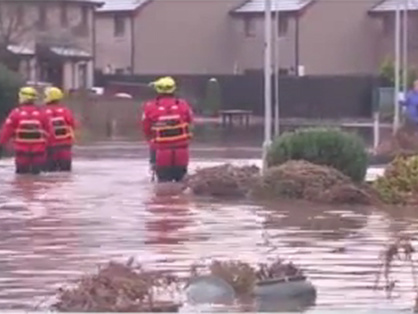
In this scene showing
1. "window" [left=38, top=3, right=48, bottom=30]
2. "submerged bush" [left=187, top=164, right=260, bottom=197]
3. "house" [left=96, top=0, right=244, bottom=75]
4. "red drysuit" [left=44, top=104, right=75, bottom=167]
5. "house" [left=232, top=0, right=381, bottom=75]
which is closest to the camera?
"submerged bush" [left=187, top=164, right=260, bottom=197]

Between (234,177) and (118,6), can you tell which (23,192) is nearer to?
(234,177)

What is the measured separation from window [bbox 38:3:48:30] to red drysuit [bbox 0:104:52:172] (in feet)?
169

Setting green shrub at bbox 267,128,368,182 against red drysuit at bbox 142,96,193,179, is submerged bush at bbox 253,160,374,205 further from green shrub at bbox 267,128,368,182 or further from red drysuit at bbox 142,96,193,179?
red drysuit at bbox 142,96,193,179

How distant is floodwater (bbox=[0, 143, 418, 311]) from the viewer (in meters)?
14.1

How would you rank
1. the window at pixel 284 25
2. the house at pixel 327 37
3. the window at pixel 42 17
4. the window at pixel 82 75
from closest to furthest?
1. the window at pixel 42 17
2. the window at pixel 82 75
3. the house at pixel 327 37
4. the window at pixel 284 25

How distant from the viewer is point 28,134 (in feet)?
86.7

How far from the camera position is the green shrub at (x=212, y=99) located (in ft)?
219

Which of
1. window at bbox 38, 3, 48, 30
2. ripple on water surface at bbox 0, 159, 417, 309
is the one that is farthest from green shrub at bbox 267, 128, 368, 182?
window at bbox 38, 3, 48, 30

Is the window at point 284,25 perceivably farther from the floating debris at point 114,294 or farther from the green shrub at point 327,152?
the floating debris at point 114,294

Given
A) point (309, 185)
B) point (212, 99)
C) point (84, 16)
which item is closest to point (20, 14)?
point (84, 16)

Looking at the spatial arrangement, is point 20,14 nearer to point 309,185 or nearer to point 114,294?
point 309,185

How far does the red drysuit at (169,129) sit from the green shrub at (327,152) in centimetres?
206

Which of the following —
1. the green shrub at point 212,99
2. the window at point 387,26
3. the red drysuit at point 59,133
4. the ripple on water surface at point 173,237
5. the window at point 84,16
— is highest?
the window at point 84,16

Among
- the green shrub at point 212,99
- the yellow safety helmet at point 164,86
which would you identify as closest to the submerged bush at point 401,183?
the yellow safety helmet at point 164,86
